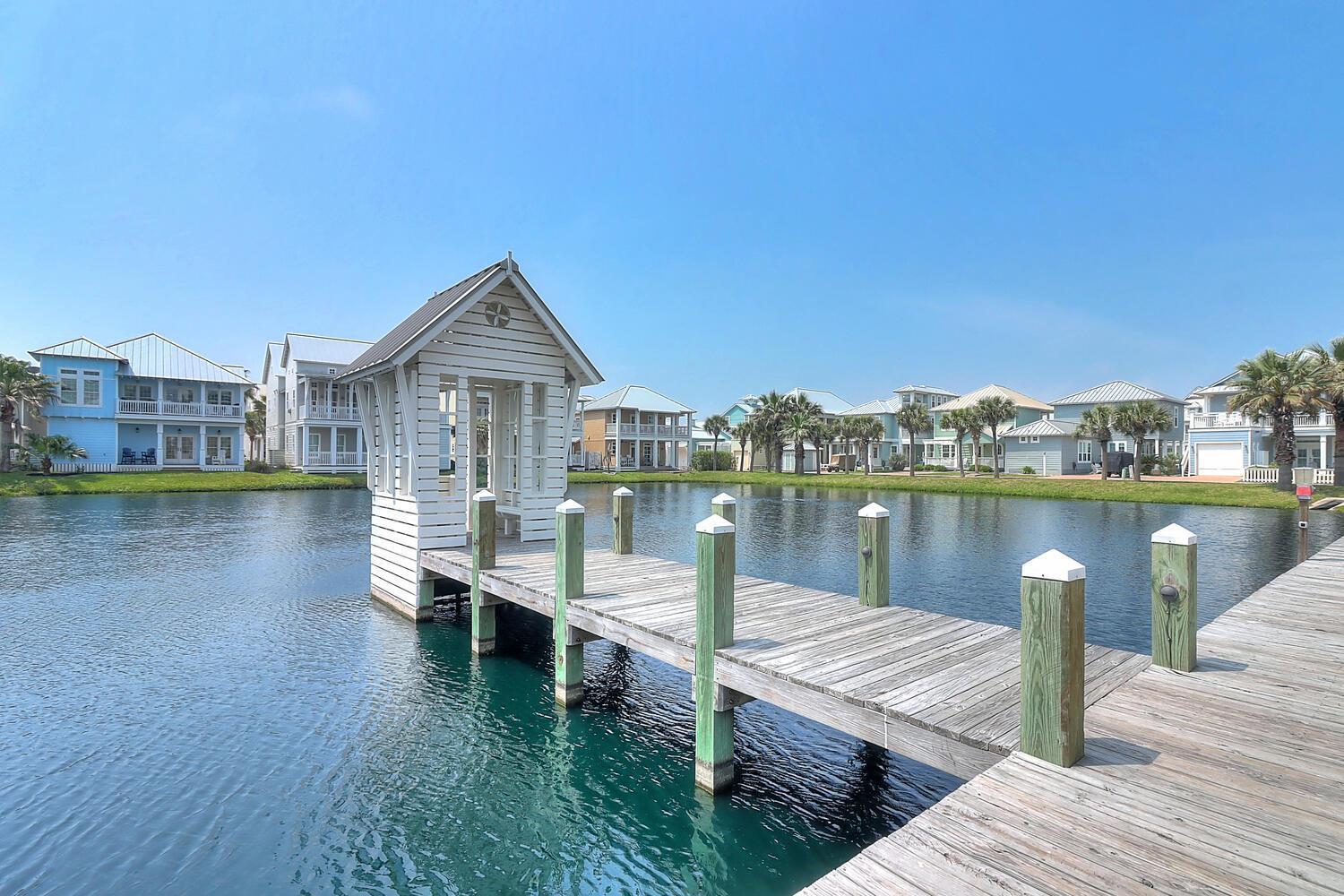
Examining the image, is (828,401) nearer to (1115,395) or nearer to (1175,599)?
(1115,395)

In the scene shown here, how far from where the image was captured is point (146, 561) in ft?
59.9

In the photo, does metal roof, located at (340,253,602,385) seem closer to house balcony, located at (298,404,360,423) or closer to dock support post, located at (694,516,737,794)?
dock support post, located at (694,516,737,794)

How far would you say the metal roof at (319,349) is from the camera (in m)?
49.0

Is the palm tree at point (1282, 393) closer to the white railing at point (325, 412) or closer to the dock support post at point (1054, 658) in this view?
the dock support post at point (1054, 658)

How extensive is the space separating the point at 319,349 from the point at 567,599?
48.7 meters

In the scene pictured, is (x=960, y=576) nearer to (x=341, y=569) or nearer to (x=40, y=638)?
(x=341, y=569)

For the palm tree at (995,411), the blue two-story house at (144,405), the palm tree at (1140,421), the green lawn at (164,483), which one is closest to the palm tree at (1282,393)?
the palm tree at (1140,421)

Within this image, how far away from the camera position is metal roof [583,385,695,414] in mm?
65938

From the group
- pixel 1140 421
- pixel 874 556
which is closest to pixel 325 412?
pixel 874 556

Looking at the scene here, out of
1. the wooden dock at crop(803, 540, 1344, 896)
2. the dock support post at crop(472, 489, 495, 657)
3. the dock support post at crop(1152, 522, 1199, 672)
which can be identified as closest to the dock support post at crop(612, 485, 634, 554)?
the dock support post at crop(472, 489, 495, 657)

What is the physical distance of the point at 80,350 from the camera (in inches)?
1698

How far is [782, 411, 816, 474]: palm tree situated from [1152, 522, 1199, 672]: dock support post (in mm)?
53968

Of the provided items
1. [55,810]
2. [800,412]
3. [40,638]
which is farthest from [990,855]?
[800,412]

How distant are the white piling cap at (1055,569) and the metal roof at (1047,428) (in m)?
61.0
